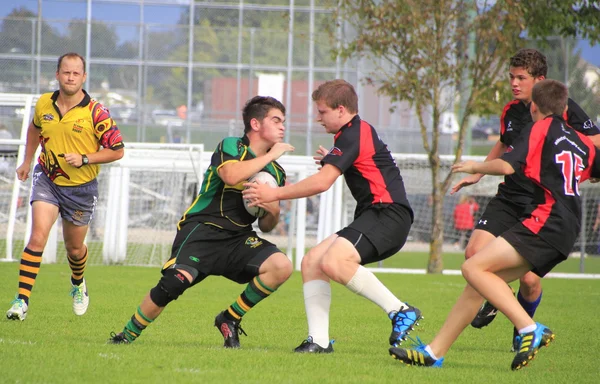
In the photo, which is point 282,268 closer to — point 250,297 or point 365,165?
point 250,297

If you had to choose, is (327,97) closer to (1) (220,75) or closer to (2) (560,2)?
(2) (560,2)

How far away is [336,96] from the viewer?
6.12 meters

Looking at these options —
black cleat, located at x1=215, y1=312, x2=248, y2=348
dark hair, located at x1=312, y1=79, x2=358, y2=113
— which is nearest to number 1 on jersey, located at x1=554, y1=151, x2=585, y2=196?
dark hair, located at x1=312, y1=79, x2=358, y2=113

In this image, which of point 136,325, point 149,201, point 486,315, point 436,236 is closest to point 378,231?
point 136,325

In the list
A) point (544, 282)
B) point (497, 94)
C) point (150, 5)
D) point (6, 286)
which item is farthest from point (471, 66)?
point (150, 5)

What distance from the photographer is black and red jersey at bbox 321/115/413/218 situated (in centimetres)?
600

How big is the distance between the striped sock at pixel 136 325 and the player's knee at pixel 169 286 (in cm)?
16

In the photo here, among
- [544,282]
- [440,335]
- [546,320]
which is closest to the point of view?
[440,335]

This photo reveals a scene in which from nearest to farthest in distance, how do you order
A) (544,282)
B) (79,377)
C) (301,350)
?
(79,377) → (301,350) → (544,282)

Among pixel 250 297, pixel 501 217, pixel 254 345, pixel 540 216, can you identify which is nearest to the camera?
pixel 540 216

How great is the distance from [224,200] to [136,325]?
3.33ft

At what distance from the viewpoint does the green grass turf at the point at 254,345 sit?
16.8ft

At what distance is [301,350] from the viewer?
20.1 ft

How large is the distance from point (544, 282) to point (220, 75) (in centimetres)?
1461
